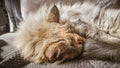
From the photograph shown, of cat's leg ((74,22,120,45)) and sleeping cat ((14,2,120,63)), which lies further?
cat's leg ((74,22,120,45))

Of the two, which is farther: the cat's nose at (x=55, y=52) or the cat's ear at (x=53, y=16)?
the cat's ear at (x=53, y=16)

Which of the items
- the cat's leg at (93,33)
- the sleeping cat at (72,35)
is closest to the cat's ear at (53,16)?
the sleeping cat at (72,35)

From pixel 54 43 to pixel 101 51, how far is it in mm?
221

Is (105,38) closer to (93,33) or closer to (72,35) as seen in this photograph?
(93,33)

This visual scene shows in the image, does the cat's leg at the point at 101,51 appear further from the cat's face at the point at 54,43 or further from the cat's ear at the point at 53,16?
the cat's ear at the point at 53,16

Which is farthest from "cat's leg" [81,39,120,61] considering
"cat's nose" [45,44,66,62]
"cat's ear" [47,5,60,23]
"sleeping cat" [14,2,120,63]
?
"cat's ear" [47,5,60,23]

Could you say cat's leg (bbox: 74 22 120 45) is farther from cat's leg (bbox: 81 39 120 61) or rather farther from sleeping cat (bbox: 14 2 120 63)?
cat's leg (bbox: 81 39 120 61)

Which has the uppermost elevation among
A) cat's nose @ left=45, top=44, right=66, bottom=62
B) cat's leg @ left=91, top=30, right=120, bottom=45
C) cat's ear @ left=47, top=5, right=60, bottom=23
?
cat's ear @ left=47, top=5, right=60, bottom=23

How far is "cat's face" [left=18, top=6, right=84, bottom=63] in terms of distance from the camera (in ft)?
2.82

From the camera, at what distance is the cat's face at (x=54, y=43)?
859 millimetres

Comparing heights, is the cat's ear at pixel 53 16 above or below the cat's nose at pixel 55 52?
above

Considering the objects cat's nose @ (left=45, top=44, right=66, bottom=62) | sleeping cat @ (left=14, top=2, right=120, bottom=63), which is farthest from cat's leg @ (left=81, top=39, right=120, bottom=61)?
cat's nose @ (left=45, top=44, right=66, bottom=62)

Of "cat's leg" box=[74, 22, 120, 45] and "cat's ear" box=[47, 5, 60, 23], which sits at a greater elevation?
"cat's ear" box=[47, 5, 60, 23]

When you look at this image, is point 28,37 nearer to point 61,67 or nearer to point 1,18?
point 61,67
